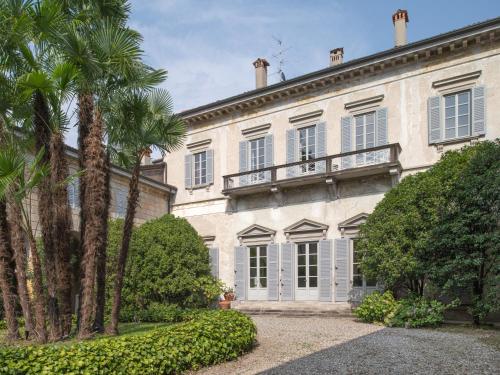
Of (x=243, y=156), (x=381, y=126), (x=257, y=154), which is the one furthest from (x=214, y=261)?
(x=381, y=126)

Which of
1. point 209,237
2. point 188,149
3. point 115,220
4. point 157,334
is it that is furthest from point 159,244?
point 157,334

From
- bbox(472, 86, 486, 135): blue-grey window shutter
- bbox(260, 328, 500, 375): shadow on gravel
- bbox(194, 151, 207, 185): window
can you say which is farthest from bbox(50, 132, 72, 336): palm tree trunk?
bbox(194, 151, 207, 185): window

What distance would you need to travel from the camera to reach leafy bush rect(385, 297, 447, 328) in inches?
502

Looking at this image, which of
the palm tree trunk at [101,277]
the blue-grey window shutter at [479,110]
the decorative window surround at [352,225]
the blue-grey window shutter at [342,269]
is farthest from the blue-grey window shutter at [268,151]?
the palm tree trunk at [101,277]

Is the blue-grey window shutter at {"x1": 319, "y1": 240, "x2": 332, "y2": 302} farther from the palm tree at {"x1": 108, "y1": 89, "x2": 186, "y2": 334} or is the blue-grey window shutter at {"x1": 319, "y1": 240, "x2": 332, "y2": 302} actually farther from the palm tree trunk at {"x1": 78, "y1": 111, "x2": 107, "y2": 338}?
the palm tree trunk at {"x1": 78, "y1": 111, "x2": 107, "y2": 338}

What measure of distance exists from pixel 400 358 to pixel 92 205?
20.5 feet

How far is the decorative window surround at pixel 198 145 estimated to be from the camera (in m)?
21.8

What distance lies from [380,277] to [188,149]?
1116 cm

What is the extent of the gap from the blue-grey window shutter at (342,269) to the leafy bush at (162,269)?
14.7 ft

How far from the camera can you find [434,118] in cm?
1602

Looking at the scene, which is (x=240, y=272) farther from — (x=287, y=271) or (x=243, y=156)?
(x=243, y=156)

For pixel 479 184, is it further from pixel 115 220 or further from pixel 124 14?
pixel 115 220

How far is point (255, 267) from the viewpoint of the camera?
19.6 m

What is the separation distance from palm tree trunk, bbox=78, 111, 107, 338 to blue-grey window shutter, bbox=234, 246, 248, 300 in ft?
34.1
